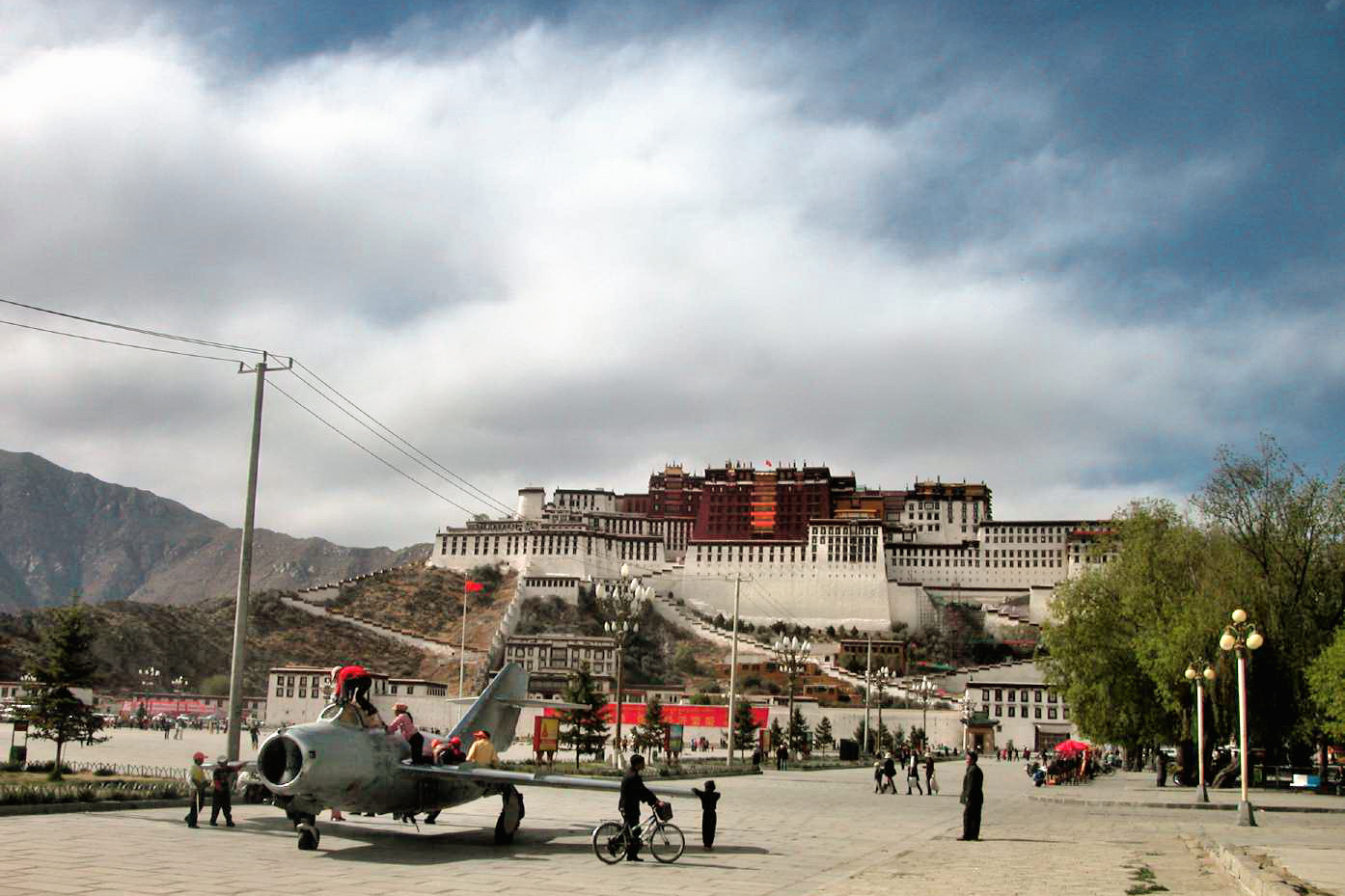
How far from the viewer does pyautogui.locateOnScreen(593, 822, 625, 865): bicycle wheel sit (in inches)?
624

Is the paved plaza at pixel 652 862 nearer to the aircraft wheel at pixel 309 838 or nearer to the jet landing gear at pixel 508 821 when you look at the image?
the aircraft wheel at pixel 309 838

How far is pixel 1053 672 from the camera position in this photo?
47562mm

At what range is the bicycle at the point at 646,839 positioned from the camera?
1588 centimetres

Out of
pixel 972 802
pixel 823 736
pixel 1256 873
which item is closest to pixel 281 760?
pixel 972 802

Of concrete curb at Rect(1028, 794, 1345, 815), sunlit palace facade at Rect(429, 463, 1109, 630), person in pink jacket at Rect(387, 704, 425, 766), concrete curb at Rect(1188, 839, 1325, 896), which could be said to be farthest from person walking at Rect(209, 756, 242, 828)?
sunlit palace facade at Rect(429, 463, 1109, 630)

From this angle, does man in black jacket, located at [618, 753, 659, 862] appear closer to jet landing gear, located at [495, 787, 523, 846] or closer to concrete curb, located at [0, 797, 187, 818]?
jet landing gear, located at [495, 787, 523, 846]

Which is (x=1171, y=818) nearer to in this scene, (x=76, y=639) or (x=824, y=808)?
(x=824, y=808)

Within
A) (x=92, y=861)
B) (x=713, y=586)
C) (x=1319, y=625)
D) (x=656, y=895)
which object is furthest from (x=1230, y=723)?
(x=713, y=586)

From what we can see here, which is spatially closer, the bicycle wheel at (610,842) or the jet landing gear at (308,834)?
the jet landing gear at (308,834)

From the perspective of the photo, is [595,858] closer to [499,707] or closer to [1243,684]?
[499,707]

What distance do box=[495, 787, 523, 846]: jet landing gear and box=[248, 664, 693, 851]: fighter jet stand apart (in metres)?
0.01

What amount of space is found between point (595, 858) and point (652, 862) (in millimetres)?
833

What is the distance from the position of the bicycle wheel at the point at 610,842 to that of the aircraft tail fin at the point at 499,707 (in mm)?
5017

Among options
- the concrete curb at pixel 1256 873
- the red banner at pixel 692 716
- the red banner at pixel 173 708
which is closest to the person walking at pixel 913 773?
the concrete curb at pixel 1256 873
